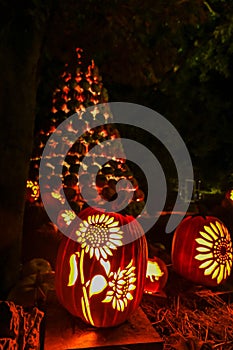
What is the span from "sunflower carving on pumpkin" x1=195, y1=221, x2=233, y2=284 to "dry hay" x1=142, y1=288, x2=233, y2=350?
0.21 m

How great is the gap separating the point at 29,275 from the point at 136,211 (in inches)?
81.1

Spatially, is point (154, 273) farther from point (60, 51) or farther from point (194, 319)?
point (60, 51)

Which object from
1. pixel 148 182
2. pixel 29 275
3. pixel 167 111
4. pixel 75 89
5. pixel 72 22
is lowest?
pixel 29 275

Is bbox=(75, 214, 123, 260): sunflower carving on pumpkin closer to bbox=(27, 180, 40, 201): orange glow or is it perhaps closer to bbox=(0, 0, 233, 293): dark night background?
bbox=(0, 0, 233, 293): dark night background

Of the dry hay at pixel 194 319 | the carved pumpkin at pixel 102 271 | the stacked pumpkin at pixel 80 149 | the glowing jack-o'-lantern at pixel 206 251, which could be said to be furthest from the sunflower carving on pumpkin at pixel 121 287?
the stacked pumpkin at pixel 80 149

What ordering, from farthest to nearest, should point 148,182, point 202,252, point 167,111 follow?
point 167,111 < point 148,182 < point 202,252

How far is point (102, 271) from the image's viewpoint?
2.43 metres

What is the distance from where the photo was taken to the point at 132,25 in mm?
5312

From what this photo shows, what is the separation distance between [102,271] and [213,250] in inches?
54.5

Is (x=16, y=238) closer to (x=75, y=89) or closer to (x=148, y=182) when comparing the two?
(x=75, y=89)

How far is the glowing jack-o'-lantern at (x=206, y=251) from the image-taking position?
340 cm

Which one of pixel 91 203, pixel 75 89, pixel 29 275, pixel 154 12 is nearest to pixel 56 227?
pixel 91 203

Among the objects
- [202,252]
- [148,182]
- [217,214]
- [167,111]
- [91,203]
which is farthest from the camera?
[167,111]

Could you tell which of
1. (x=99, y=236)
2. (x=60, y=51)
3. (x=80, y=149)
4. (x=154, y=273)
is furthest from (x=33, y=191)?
(x=99, y=236)
